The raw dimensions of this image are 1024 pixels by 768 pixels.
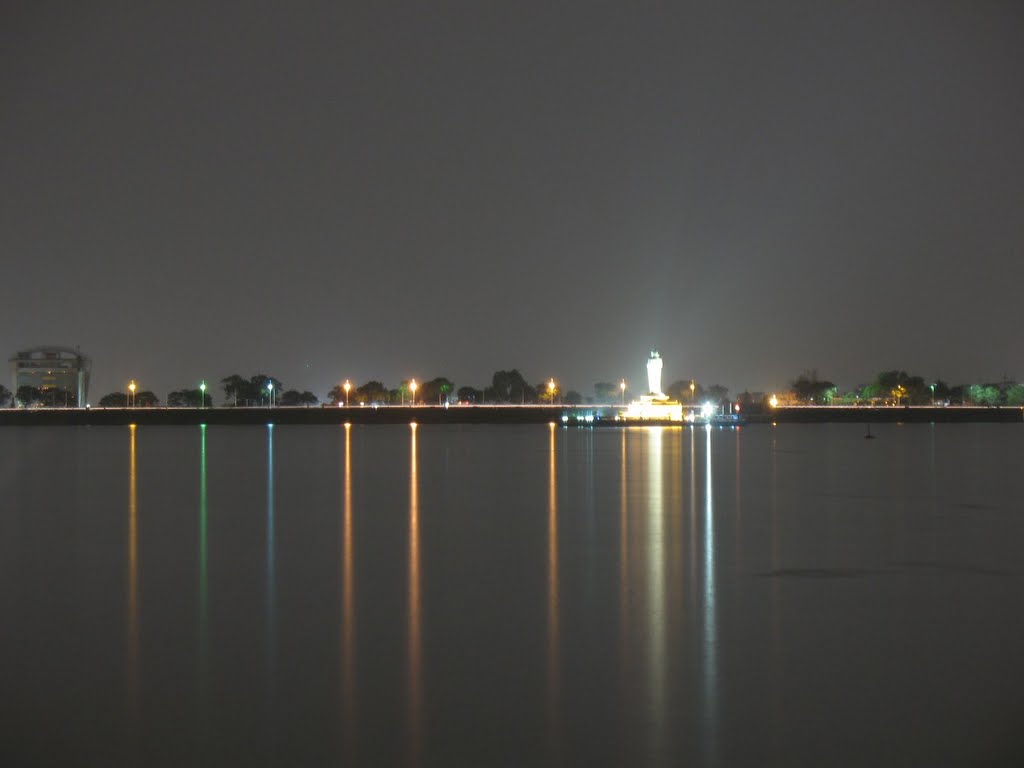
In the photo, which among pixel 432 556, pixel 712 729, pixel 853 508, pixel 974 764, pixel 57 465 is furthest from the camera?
pixel 57 465

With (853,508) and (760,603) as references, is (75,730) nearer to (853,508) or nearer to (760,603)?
(760,603)

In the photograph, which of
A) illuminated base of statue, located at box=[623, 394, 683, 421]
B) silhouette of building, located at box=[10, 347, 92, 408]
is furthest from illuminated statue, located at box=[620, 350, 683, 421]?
silhouette of building, located at box=[10, 347, 92, 408]

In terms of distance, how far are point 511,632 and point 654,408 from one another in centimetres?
9055

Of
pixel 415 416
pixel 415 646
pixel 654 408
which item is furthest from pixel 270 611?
pixel 654 408

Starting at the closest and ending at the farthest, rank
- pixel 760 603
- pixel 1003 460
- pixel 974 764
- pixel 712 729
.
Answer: pixel 974 764, pixel 712 729, pixel 760 603, pixel 1003 460

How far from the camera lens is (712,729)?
6.38m

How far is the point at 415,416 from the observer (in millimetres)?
97500

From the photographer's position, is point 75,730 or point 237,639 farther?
point 237,639

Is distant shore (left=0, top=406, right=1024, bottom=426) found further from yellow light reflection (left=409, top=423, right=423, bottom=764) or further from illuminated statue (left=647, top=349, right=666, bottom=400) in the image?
yellow light reflection (left=409, top=423, right=423, bottom=764)

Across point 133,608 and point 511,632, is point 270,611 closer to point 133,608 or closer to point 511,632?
point 133,608

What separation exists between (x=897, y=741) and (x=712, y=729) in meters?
1.01

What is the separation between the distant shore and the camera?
92.2 m

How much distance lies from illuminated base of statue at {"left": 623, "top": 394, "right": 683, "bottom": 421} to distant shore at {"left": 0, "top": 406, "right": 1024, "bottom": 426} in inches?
133

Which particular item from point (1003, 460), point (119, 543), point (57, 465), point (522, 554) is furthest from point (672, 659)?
point (1003, 460)
